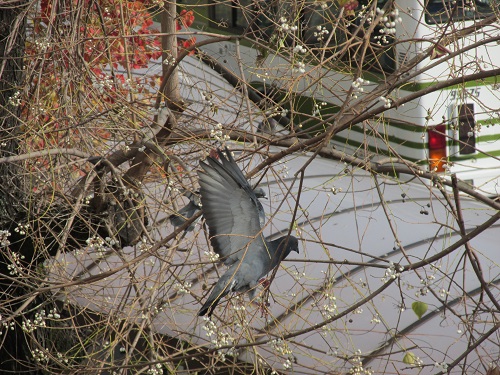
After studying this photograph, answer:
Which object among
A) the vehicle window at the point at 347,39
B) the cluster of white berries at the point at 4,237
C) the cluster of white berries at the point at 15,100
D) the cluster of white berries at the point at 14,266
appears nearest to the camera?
the vehicle window at the point at 347,39

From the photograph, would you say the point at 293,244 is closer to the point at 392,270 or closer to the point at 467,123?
the point at 392,270

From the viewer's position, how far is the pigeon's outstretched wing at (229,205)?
2.40 m

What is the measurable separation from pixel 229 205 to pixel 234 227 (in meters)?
0.09

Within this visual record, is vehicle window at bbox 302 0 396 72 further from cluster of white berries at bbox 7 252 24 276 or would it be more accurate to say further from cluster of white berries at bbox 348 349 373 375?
cluster of white berries at bbox 7 252 24 276

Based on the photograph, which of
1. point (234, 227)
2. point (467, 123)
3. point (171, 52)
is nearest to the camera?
point (234, 227)

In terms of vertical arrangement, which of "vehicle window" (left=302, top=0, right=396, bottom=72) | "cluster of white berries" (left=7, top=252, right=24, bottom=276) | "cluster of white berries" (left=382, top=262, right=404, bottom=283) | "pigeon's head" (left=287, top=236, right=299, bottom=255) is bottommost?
"cluster of white berries" (left=7, top=252, right=24, bottom=276)

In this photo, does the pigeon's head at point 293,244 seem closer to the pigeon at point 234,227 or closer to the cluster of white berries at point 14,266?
the pigeon at point 234,227

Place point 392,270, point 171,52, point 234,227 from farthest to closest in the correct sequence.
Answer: point 171,52
point 234,227
point 392,270

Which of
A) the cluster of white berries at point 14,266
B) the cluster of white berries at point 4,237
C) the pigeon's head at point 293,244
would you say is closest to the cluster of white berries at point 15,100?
the cluster of white berries at point 4,237

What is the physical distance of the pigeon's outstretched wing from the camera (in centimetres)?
240

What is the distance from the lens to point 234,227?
2465mm

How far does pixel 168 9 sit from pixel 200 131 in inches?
26.5

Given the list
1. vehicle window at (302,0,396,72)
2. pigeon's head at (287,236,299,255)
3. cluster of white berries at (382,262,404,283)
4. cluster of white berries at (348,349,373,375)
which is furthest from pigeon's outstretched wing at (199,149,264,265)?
cluster of white berries at (348,349,373,375)

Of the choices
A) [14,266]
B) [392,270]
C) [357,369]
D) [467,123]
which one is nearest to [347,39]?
[392,270]
